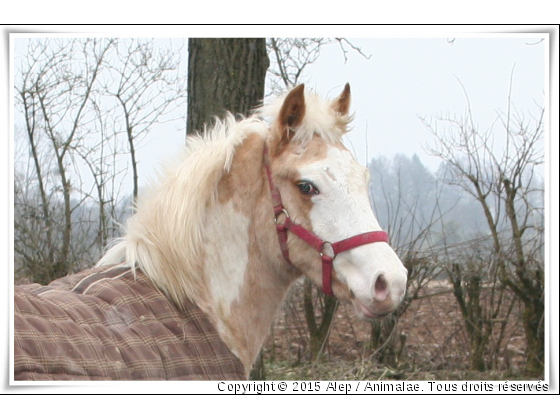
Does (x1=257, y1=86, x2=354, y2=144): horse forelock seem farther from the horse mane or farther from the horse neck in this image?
the horse neck

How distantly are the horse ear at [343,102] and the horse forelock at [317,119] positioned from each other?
0.03 meters

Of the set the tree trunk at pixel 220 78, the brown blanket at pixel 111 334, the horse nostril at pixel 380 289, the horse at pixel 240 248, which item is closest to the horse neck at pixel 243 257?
the horse at pixel 240 248

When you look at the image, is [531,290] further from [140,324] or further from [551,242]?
[140,324]

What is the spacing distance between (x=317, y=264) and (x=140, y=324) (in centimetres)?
89

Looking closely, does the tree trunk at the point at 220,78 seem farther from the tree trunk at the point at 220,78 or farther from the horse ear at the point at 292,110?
the horse ear at the point at 292,110

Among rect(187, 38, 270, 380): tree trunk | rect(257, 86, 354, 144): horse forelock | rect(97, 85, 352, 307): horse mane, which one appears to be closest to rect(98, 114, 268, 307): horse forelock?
rect(97, 85, 352, 307): horse mane

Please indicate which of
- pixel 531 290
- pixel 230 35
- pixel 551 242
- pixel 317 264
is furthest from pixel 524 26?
pixel 531 290

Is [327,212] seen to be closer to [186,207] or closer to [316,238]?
[316,238]

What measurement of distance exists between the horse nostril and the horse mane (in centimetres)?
82

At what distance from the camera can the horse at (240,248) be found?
250 centimetres

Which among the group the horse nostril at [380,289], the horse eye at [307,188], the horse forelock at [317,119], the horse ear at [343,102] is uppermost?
the horse ear at [343,102]

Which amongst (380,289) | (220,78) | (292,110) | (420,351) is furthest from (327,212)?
(420,351)
